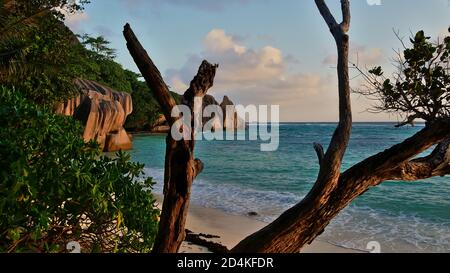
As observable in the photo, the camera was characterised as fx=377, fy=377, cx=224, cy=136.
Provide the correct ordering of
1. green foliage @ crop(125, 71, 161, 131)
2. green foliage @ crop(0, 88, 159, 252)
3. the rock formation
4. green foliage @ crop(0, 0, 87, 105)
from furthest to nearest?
1. green foliage @ crop(125, 71, 161, 131)
2. the rock formation
3. green foliage @ crop(0, 0, 87, 105)
4. green foliage @ crop(0, 88, 159, 252)

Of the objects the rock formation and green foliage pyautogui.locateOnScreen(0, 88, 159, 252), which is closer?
green foliage pyautogui.locateOnScreen(0, 88, 159, 252)

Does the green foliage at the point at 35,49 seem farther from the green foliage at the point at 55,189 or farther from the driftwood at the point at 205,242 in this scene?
the green foliage at the point at 55,189

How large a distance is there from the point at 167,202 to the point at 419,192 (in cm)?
1758

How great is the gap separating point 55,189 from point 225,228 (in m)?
8.39

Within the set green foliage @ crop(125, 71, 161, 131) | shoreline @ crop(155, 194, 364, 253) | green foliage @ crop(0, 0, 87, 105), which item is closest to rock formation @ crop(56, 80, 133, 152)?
green foliage @ crop(0, 0, 87, 105)

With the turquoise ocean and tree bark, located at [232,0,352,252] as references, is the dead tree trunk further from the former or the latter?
the turquoise ocean

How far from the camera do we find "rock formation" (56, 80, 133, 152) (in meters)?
21.2

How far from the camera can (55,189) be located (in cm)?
216

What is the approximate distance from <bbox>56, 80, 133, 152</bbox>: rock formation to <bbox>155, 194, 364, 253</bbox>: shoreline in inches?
394

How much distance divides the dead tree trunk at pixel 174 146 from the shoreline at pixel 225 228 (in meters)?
5.59

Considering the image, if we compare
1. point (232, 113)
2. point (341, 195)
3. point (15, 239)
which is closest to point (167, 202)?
point (15, 239)

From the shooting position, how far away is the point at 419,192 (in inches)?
681

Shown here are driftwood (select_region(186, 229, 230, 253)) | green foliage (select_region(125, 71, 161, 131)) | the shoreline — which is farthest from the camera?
green foliage (select_region(125, 71, 161, 131))
